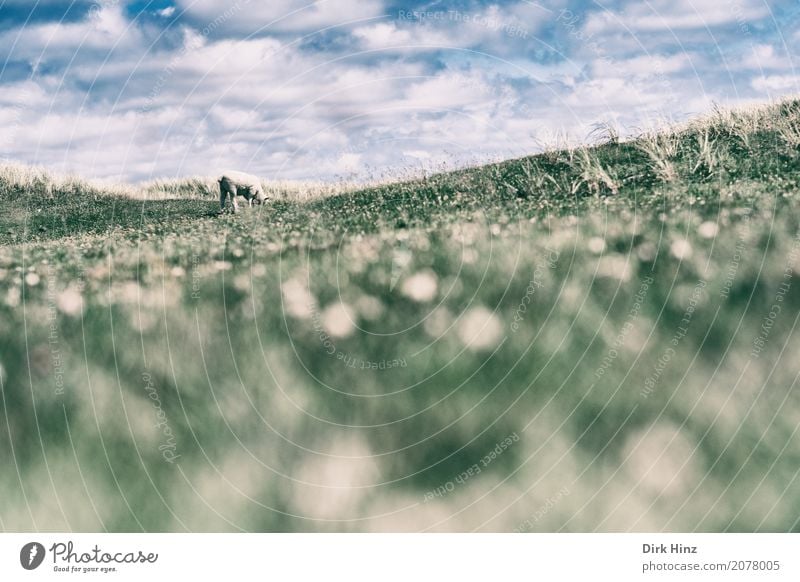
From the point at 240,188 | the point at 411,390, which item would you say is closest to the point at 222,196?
the point at 240,188

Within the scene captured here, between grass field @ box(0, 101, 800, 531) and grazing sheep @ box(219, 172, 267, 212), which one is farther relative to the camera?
grazing sheep @ box(219, 172, 267, 212)

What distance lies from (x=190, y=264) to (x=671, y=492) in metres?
2.28

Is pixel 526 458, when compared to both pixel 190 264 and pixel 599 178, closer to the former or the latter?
pixel 190 264

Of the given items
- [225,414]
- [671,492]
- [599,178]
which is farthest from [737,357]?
[225,414]

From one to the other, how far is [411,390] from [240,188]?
5.99ft

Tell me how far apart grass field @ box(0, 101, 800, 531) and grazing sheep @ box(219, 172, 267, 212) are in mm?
776

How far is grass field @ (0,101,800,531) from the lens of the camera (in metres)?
2.78

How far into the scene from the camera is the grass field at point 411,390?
278cm
